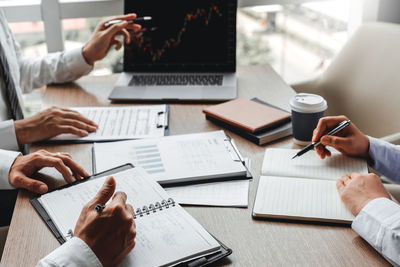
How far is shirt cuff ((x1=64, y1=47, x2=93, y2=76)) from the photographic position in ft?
5.49

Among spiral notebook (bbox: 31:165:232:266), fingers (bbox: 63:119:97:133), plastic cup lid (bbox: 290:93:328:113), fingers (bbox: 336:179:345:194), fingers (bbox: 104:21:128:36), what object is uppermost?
fingers (bbox: 104:21:128:36)

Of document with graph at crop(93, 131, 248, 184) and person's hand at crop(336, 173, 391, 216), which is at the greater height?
person's hand at crop(336, 173, 391, 216)

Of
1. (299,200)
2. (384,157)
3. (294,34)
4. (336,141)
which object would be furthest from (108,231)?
(294,34)

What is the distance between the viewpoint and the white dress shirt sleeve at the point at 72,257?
75 cm

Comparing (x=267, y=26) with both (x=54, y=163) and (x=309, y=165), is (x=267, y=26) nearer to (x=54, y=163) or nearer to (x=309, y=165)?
(x=309, y=165)

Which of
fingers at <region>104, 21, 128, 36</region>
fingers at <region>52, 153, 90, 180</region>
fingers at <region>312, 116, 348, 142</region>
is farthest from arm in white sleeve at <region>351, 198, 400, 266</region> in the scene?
fingers at <region>104, 21, 128, 36</region>

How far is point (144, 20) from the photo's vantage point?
1.71 meters

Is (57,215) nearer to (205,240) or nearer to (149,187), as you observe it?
(149,187)

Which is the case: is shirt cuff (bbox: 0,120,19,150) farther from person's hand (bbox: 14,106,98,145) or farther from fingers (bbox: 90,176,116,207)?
fingers (bbox: 90,176,116,207)

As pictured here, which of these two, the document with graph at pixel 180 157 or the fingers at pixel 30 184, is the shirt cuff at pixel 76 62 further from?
the fingers at pixel 30 184

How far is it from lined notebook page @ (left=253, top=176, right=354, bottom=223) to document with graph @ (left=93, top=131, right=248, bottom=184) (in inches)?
Answer: 3.6

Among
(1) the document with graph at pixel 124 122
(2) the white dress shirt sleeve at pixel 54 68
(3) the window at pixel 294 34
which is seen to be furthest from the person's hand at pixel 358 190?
(3) the window at pixel 294 34

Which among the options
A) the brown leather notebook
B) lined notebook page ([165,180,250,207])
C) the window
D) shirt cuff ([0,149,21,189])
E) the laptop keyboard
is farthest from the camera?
the window

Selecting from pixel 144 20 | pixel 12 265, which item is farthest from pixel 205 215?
pixel 144 20
